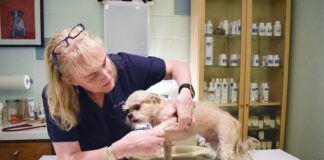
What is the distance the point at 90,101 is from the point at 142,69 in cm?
31

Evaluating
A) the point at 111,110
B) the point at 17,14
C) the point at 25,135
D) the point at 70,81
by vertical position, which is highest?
the point at 17,14

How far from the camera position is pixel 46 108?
1.20m

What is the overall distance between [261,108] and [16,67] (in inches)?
98.5

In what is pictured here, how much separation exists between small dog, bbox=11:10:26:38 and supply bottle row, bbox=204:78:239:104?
182 cm

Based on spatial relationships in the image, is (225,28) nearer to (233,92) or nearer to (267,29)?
(267,29)

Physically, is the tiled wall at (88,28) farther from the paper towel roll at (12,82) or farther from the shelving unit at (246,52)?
the paper towel roll at (12,82)

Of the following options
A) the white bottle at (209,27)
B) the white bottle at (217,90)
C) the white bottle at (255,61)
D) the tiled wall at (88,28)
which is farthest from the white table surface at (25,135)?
the white bottle at (255,61)

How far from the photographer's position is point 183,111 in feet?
3.65

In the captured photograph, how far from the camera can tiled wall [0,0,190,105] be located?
2.82 metres

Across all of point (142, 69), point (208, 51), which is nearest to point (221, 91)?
point (208, 51)

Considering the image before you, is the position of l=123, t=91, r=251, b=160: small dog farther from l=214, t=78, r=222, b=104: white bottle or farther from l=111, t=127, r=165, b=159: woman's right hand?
l=214, t=78, r=222, b=104: white bottle

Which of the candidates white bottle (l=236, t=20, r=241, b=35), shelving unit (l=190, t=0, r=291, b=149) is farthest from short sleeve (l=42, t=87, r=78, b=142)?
white bottle (l=236, t=20, r=241, b=35)

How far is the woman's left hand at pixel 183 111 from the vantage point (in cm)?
111

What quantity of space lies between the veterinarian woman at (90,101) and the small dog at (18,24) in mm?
1775
